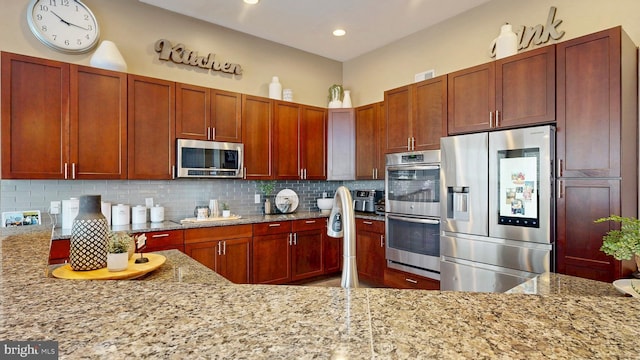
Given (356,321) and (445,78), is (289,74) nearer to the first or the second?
(445,78)

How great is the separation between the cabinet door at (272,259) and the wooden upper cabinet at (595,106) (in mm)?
2803

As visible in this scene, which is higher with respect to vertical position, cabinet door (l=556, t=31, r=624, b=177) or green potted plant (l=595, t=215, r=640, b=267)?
cabinet door (l=556, t=31, r=624, b=177)

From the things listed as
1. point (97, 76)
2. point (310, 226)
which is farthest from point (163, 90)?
point (310, 226)

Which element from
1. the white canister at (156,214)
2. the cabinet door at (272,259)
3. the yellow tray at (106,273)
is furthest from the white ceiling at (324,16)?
the yellow tray at (106,273)

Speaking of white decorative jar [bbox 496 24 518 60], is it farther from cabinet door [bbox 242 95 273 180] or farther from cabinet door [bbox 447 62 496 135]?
cabinet door [bbox 242 95 273 180]

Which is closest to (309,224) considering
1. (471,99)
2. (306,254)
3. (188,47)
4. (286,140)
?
(306,254)

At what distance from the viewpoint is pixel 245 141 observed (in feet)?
12.9

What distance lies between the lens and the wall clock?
9.80ft

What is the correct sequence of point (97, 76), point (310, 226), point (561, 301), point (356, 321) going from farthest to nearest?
point (310, 226)
point (97, 76)
point (561, 301)
point (356, 321)

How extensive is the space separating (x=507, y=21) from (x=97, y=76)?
396cm

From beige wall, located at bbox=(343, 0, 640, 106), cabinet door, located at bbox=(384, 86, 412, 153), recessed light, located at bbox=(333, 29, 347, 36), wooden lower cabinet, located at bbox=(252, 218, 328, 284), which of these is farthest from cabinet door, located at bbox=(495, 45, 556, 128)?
wooden lower cabinet, located at bbox=(252, 218, 328, 284)

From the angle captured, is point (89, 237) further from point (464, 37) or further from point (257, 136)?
point (464, 37)

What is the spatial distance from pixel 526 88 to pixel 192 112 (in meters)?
3.16

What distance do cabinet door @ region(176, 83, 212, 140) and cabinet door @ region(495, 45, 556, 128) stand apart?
288 centimetres
